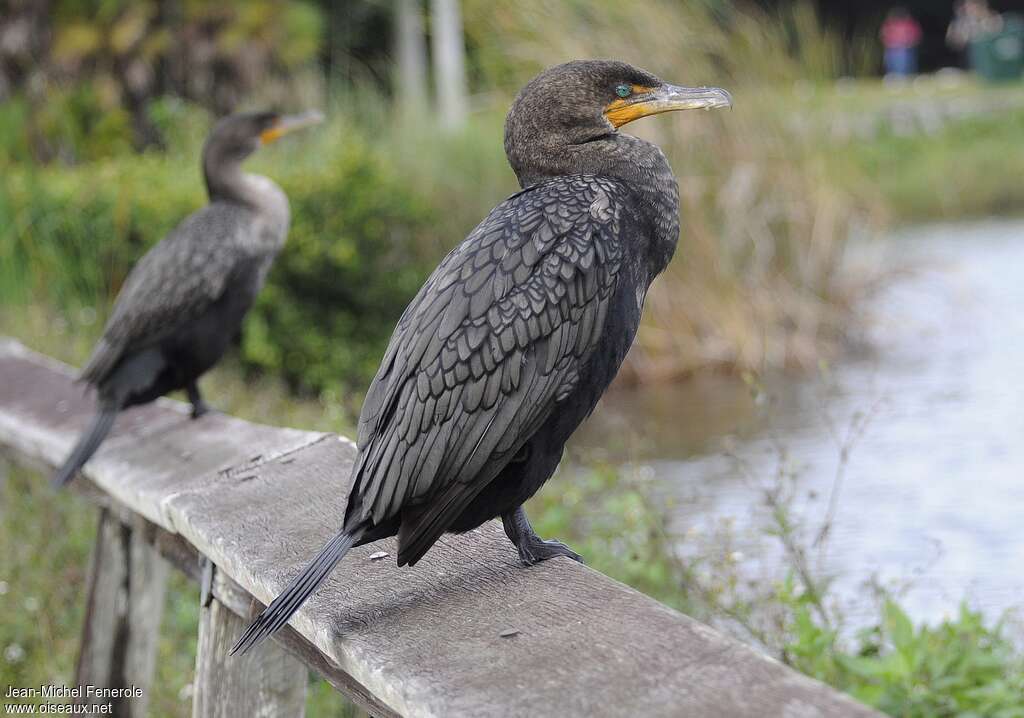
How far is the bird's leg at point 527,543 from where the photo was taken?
2.14 metres

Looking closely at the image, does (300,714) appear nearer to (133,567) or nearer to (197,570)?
(197,570)

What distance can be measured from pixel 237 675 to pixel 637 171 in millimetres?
1177

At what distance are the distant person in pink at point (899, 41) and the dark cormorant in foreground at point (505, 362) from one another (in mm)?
22444

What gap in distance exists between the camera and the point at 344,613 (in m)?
1.96

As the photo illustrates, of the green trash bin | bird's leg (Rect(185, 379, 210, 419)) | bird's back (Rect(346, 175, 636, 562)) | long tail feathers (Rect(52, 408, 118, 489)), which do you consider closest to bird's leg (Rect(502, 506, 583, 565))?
bird's back (Rect(346, 175, 636, 562))

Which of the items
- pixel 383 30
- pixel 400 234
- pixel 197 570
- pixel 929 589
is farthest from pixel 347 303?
pixel 383 30

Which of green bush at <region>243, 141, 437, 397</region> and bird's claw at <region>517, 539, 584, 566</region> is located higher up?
bird's claw at <region>517, 539, 584, 566</region>

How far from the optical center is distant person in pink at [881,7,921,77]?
22984 mm

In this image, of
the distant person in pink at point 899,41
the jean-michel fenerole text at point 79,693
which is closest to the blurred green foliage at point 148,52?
the jean-michel fenerole text at point 79,693

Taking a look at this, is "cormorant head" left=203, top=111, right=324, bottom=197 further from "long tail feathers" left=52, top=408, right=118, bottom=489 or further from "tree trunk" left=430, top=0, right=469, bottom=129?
"tree trunk" left=430, top=0, right=469, bottom=129

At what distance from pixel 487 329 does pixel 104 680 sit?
1747 mm

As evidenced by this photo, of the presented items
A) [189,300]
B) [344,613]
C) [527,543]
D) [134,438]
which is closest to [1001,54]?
[189,300]

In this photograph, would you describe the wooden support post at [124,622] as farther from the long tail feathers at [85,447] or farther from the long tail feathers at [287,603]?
the long tail feathers at [287,603]

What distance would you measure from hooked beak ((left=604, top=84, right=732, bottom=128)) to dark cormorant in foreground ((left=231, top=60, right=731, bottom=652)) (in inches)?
7.1
